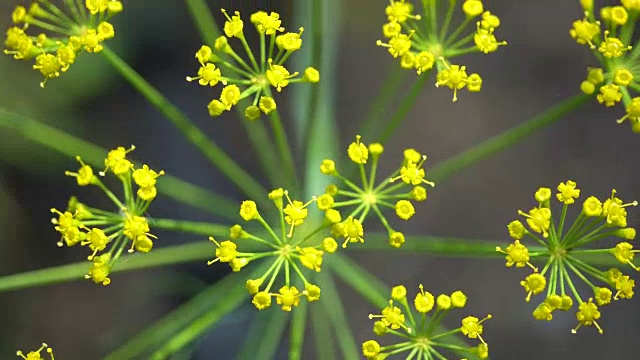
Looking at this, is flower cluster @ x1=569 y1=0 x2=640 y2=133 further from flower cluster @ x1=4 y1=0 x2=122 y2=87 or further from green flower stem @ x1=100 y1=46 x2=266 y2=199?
flower cluster @ x1=4 y1=0 x2=122 y2=87

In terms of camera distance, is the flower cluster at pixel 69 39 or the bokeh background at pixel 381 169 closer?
the flower cluster at pixel 69 39

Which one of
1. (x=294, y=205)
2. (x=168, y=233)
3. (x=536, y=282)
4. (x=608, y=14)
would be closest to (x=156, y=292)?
(x=168, y=233)

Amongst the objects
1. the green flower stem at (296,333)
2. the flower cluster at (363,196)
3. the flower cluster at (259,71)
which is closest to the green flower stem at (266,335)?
the green flower stem at (296,333)

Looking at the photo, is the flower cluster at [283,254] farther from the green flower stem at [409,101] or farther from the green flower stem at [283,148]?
the green flower stem at [409,101]

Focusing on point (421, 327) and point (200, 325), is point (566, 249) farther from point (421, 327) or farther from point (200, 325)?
point (200, 325)

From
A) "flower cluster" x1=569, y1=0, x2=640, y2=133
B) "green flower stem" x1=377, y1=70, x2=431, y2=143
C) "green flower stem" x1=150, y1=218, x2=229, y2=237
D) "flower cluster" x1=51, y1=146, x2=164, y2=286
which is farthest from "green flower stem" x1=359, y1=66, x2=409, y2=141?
"flower cluster" x1=51, y1=146, x2=164, y2=286

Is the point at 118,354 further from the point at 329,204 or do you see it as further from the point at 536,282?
the point at 536,282
